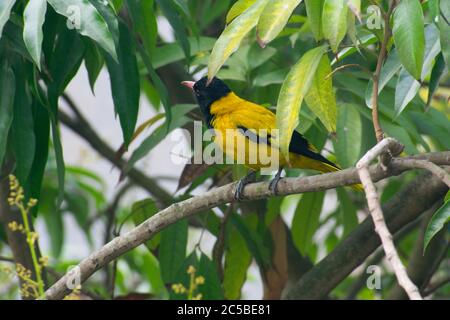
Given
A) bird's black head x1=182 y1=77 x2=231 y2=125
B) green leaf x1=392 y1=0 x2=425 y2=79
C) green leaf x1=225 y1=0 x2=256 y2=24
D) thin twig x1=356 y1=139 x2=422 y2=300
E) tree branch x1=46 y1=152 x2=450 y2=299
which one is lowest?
thin twig x1=356 y1=139 x2=422 y2=300

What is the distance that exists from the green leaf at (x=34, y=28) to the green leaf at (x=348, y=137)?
4.56 feet

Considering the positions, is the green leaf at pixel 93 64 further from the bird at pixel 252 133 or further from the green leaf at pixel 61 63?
the bird at pixel 252 133

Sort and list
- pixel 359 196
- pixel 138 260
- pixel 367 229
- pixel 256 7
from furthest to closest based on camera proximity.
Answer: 1. pixel 138 260
2. pixel 359 196
3. pixel 367 229
4. pixel 256 7

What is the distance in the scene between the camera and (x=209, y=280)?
4.10 meters

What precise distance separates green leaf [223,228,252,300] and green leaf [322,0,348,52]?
224 cm

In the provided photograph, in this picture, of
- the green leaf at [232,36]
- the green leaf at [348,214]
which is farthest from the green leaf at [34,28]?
the green leaf at [348,214]

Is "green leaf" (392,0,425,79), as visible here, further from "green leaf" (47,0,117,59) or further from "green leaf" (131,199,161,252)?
"green leaf" (131,199,161,252)

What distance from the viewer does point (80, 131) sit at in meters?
5.05

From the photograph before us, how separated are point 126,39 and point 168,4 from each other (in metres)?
0.22

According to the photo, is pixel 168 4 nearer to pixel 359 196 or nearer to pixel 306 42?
pixel 306 42

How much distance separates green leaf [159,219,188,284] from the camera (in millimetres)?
4223

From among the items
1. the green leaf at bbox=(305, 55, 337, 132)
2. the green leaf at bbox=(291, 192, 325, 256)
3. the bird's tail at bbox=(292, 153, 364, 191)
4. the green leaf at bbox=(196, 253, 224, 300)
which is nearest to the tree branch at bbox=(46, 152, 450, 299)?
the green leaf at bbox=(305, 55, 337, 132)

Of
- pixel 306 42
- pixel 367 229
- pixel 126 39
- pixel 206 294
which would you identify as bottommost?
pixel 206 294

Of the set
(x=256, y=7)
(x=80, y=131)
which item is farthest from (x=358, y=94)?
(x=80, y=131)
